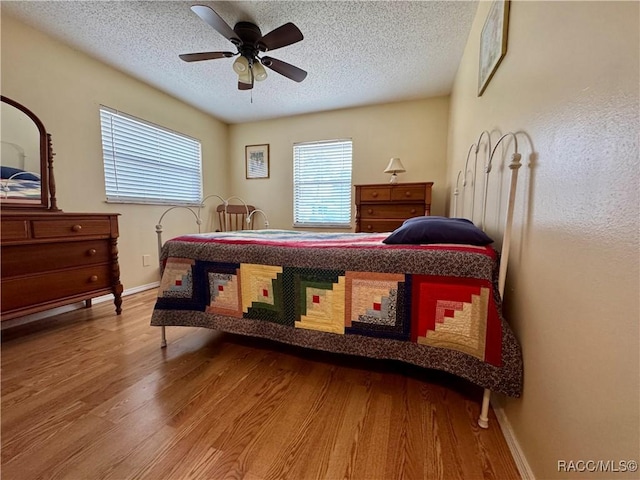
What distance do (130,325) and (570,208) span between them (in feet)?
8.62

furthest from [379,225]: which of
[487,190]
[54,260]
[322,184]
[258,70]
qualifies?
[54,260]

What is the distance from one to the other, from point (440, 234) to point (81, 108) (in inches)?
125

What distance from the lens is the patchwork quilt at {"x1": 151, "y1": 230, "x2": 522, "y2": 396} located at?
39.9 inches

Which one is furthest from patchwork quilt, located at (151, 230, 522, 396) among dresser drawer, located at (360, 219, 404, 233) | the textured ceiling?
dresser drawer, located at (360, 219, 404, 233)

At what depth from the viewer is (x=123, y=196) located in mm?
2734

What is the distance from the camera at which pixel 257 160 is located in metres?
4.12

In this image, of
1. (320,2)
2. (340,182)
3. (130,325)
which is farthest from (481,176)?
(130,325)

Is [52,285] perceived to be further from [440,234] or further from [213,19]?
[440,234]

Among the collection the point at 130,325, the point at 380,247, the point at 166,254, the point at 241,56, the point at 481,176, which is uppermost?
the point at 241,56

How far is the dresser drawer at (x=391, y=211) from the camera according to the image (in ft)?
9.85

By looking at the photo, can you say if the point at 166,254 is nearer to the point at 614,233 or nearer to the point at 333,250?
the point at 333,250

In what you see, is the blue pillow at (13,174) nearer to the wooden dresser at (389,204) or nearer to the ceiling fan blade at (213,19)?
the ceiling fan blade at (213,19)

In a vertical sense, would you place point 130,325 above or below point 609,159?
below

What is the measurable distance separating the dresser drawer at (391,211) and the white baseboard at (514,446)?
7.10ft
